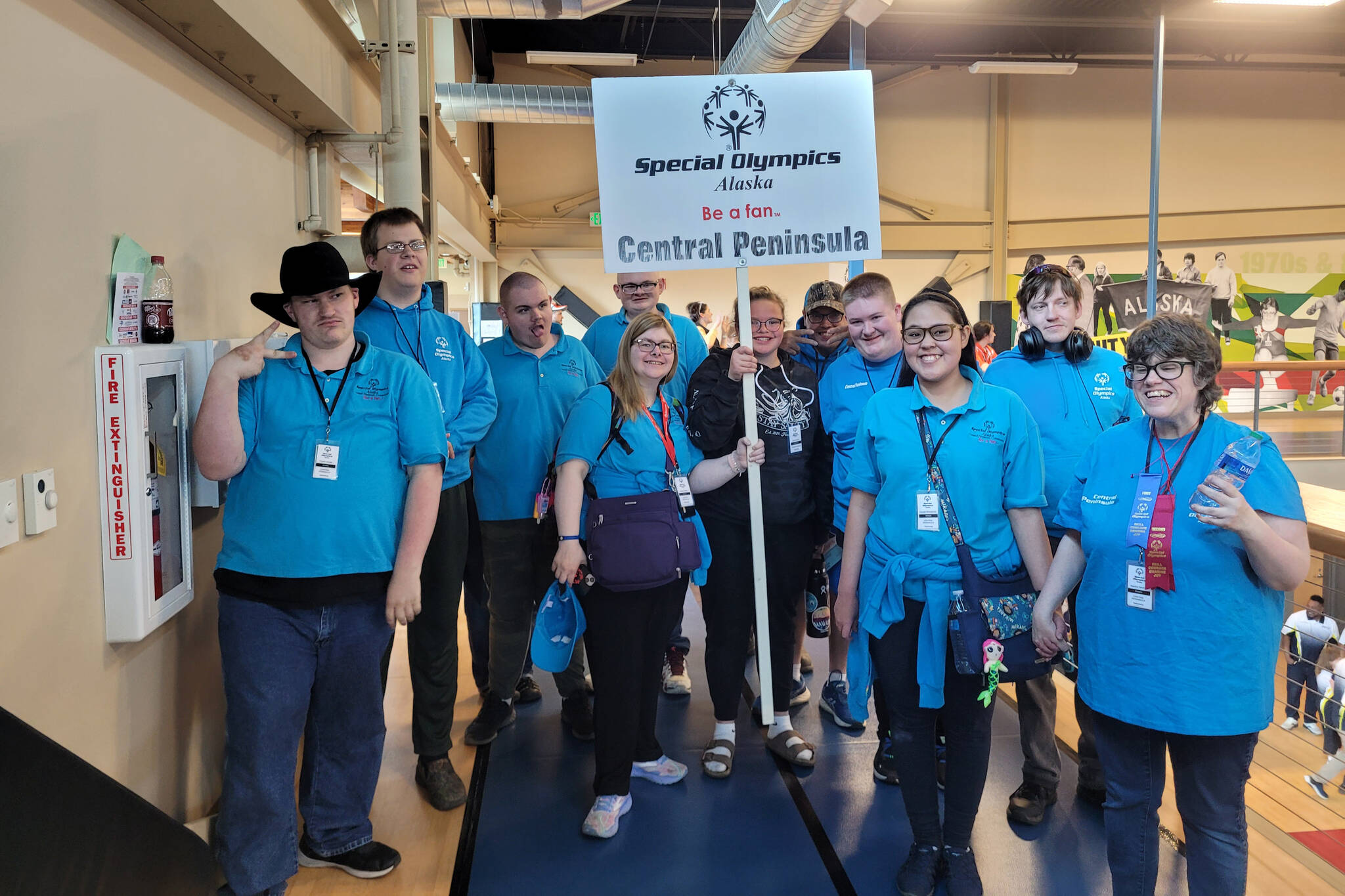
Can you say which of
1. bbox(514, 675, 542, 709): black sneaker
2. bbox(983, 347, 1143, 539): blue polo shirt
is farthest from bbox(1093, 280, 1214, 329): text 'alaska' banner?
bbox(514, 675, 542, 709): black sneaker

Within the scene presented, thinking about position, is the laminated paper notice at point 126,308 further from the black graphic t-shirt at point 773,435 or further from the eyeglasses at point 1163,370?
the eyeglasses at point 1163,370

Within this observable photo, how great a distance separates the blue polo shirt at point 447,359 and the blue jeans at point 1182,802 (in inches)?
73.6

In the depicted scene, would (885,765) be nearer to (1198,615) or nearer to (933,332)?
(1198,615)

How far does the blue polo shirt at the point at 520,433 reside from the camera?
9.64ft

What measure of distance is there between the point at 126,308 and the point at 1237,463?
242cm

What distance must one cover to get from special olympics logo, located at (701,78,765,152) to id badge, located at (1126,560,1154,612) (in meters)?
1.62

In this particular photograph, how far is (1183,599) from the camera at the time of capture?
1640 mm

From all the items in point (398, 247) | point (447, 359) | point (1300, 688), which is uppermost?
point (398, 247)

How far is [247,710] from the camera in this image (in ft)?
6.63

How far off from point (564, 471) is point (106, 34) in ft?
5.02

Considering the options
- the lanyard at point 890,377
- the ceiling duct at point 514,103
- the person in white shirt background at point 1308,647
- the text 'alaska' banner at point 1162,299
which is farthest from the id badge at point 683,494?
the text 'alaska' banner at point 1162,299

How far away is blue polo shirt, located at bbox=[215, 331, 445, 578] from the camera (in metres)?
1.99

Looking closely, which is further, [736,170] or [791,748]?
[791,748]

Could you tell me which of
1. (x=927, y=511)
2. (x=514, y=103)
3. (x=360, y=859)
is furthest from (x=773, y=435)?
(x=514, y=103)
